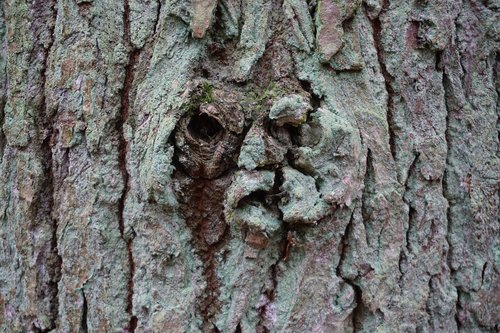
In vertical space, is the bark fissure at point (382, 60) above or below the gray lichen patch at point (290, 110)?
above

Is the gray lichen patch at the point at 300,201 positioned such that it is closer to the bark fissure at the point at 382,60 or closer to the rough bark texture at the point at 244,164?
the rough bark texture at the point at 244,164

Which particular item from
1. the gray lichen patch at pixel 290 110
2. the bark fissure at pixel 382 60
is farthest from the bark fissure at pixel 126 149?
the bark fissure at pixel 382 60

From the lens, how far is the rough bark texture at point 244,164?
2.89 ft

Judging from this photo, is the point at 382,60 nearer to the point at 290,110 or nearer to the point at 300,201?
the point at 290,110

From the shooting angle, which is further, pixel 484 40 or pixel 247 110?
pixel 484 40

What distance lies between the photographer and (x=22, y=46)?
0.99 m

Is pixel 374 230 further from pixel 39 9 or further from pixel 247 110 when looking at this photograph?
pixel 39 9

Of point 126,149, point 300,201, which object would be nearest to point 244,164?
point 300,201

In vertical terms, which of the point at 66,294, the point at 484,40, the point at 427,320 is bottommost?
the point at 66,294

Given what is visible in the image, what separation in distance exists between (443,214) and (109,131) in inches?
28.8

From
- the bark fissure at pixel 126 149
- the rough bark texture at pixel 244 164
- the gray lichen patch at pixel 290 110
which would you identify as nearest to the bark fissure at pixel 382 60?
the rough bark texture at pixel 244 164

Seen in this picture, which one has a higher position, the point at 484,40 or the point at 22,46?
the point at 484,40

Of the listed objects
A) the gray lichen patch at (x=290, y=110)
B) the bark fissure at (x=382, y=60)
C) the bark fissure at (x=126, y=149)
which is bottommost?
the bark fissure at (x=126, y=149)

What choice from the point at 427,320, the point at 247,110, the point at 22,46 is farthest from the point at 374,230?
the point at 22,46
